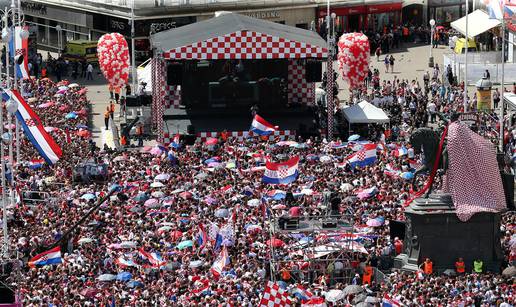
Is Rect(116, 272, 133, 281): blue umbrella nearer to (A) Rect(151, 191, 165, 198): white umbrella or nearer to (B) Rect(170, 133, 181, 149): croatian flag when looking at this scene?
(A) Rect(151, 191, 165, 198): white umbrella

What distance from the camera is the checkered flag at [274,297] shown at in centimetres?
4169

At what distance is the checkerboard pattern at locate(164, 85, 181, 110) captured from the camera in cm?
7156

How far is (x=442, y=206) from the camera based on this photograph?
4956 cm

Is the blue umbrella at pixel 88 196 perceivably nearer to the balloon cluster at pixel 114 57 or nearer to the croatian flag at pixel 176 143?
the croatian flag at pixel 176 143

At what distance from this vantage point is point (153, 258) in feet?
161

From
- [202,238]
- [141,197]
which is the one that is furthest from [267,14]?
[202,238]

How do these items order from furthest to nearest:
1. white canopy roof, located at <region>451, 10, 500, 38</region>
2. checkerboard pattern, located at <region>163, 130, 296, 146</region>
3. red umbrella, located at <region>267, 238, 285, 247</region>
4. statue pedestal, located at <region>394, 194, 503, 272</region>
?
1. white canopy roof, located at <region>451, 10, 500, 38</region>
2. checkerboard pattern, located at <region>163, 130, 296, 146</region>
3. red umbrella, located at <region>267, 238, 285, 247</region>
4. statue pedestal, located at <region>394, 194, 503, 272</region>

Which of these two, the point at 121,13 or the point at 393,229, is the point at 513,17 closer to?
the point at 393,229

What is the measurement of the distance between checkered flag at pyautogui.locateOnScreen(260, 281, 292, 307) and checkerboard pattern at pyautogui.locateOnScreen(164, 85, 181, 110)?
98.5 ft

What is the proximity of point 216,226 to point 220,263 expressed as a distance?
2698mm

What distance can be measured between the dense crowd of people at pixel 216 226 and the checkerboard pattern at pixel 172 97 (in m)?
5.82

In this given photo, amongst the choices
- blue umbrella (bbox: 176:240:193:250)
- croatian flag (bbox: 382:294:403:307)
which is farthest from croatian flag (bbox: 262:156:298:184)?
croatian flag (bbox: 382:294:403:307)

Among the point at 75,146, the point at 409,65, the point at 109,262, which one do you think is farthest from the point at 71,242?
the point at 409,65

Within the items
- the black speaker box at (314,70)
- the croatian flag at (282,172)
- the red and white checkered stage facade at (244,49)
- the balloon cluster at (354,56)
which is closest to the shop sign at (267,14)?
the balloon cluster at (354,56)
